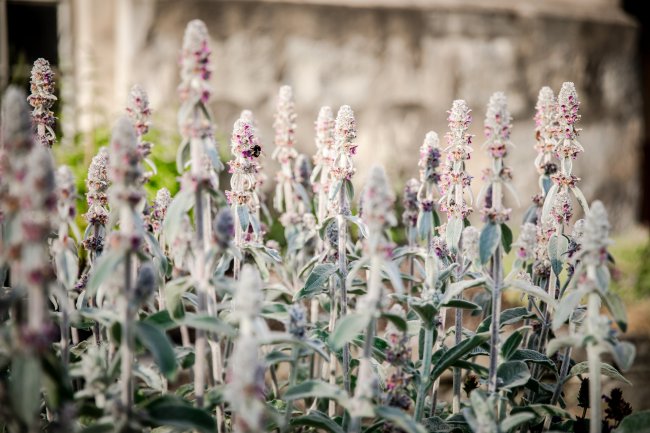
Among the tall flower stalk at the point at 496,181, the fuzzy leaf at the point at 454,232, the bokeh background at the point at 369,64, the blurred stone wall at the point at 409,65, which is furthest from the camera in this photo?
the blurred stone wall at the point at 409,65

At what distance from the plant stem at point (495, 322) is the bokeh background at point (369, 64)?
124 inches

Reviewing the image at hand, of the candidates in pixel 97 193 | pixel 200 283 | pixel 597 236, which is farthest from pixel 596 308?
pixel 97 193

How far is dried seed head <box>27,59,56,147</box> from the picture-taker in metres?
2.02

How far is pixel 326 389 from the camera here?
163cm

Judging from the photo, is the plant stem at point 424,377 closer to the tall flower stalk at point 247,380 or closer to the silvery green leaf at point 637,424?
the silvery green leaf at point 637,424

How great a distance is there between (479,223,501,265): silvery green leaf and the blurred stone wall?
11.7 ft

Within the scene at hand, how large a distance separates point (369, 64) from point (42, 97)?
402cm

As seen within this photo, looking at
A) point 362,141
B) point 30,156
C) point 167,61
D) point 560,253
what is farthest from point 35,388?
point 362,141

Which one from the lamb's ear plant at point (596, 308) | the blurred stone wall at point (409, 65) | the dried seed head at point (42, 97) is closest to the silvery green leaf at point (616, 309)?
the lamb's ear plant at point (596, 308)

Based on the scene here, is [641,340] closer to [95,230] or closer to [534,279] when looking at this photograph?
[534,279]

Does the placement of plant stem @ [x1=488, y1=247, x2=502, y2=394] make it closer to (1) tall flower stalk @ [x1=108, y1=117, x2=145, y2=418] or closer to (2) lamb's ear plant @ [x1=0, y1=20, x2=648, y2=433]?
(2) lamb's ear plant @ [x1=0, y1=20, x2=648, y2=433]

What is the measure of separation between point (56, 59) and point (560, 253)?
488 centimetres

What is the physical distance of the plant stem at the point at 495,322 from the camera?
1.80 metres

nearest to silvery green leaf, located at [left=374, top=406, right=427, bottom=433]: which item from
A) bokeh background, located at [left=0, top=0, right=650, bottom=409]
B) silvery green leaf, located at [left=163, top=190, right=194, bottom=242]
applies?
silvery green leaf, located at [left=163, top=190, right=194, bottom=242]
